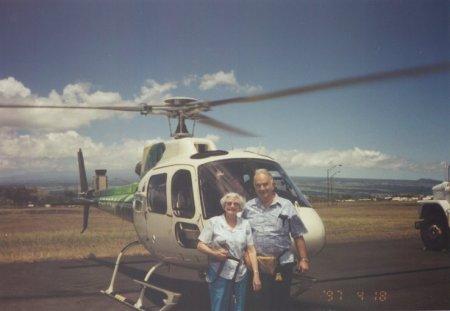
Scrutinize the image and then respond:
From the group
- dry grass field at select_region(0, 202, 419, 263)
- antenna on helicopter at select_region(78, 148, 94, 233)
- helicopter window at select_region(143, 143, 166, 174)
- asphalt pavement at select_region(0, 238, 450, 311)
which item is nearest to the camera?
asphalt pavement at select_region(0, 238, 450, 311)

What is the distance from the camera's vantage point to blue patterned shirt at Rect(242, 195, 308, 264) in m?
3.98

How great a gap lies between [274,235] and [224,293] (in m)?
0.69

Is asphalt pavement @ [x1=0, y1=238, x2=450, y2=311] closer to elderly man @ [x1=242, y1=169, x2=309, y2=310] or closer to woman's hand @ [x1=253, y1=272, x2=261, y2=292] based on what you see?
elderly man @ [x1=242, y1=169, x2=309, y2=310]

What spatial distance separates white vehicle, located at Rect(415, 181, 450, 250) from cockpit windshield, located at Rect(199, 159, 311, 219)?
6356 millimetres

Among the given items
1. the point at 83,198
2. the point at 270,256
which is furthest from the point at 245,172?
the point at 83,198

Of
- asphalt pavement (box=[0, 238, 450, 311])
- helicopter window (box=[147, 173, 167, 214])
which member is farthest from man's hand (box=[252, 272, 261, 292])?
helicopter window (box=[147, 173, 167, 214])

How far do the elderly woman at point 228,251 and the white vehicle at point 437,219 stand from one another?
25.1 ft

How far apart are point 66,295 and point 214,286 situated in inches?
138

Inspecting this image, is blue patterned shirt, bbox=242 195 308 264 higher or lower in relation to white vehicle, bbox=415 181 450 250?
higher

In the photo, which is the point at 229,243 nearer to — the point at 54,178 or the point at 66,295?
the point at 66,295

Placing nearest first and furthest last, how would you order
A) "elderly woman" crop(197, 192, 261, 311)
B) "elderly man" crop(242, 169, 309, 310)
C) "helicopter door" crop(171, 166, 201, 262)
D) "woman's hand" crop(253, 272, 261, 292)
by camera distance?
1. "woman's hand" crop(253, 272, 261, 292)
2. "elderly woman" crop(197, 192, 261, 311)
3. "elderly man" crop(242, 169, 309, 310)
4. "helicopter door" crop(171, 166, 201, 262)

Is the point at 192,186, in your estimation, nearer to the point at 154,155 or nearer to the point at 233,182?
the point at 233,182

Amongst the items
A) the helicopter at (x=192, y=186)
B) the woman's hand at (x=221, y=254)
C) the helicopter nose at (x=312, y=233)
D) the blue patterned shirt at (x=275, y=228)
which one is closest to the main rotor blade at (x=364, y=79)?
the helicopter at (x=192, y=186)

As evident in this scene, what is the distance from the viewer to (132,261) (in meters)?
9.64
